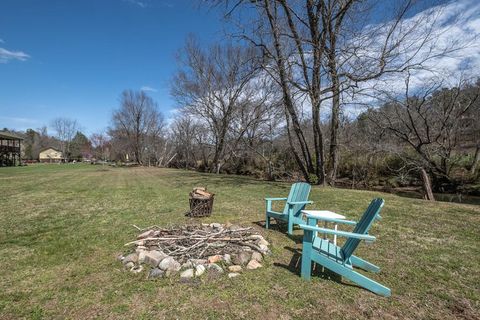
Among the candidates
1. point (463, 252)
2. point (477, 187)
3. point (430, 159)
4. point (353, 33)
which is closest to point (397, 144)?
point (430, 159)

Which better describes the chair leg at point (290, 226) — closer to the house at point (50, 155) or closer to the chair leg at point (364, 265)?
the chair leg at point (364, 265)

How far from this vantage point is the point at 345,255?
3.12m

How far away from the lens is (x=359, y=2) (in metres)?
10.1

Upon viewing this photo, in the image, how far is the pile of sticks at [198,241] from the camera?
3.63 meters

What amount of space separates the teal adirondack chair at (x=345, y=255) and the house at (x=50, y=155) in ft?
249

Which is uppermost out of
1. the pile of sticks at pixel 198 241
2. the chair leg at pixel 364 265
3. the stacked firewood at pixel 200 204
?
the stacked firewood at pixel 200 204

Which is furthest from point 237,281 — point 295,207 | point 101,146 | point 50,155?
point 50,155

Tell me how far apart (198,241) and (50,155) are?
83.9 metres

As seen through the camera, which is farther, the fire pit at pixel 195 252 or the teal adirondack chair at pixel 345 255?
the fire pit at pixel 195 252

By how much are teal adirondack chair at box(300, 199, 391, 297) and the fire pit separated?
704 millimetres

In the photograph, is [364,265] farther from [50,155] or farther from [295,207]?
[50,155]

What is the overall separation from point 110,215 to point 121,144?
1619 inches

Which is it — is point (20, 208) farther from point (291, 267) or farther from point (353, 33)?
point (353, 33)

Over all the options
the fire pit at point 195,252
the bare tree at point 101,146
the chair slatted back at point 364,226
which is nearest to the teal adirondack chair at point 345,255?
the chair slatted back at point 364,226
